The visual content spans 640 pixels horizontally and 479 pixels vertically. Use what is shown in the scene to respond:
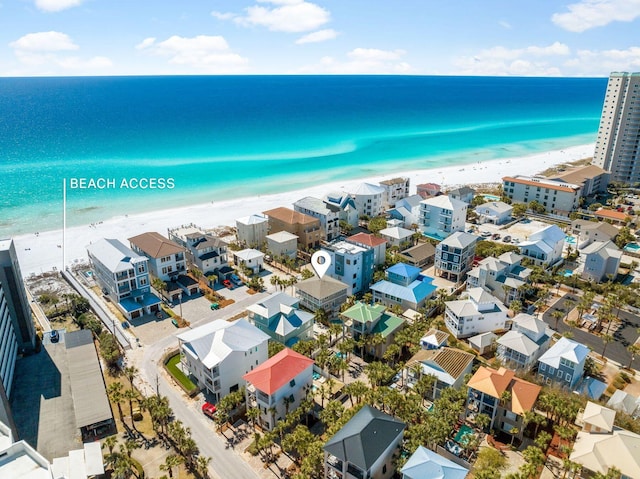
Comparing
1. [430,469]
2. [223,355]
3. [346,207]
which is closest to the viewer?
[430,469]

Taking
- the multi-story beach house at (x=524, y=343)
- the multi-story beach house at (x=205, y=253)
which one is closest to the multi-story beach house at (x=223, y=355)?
Answer: the multi-story beach house at (x=205, y=253)

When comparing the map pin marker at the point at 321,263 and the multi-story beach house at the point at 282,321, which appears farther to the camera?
the map pin marker at the point at 321,263

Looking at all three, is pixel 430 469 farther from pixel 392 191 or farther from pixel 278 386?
pixel 392 191

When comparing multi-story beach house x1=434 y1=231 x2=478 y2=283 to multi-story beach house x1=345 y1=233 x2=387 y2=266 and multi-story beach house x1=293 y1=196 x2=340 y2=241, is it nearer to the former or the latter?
multi-story beach house x1=345 y1=233 x2=387 y2=266

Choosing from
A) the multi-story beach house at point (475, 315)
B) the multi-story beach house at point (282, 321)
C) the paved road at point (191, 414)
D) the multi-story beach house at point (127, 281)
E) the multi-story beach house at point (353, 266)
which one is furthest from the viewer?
Result: the multi-story beach house at point (353, 266)

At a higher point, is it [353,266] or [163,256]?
[353,266]

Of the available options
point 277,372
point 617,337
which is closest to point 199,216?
point 277,372

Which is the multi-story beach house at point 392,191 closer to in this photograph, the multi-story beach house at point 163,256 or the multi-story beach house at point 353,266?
the multi-story beach house at point 353,266
